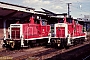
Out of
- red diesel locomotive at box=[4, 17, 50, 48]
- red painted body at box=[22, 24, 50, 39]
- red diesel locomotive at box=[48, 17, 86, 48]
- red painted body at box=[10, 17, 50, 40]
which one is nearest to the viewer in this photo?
red diesel locomotive at box=[4, 17, 50, 48]

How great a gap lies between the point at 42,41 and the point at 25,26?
410 centimetres

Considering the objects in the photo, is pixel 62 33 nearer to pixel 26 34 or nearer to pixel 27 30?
pixel 27 30

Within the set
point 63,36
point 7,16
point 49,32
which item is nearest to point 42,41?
point 49,32

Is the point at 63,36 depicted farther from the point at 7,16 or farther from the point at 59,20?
the point at 7,16

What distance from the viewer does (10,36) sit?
2077 centimetres

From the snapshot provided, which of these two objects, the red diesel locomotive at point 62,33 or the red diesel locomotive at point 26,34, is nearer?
the red diesel locomotive at point 26,34

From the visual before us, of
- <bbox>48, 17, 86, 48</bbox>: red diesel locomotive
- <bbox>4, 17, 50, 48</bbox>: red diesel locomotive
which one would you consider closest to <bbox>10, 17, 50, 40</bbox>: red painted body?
<bbox>4, 17, 50, 48</bbox>: red diesel locomotive

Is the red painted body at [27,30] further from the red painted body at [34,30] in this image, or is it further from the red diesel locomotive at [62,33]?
the red diesel locomotive at [62,33]

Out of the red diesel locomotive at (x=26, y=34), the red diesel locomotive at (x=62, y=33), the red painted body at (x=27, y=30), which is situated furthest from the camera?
the red diesel locomotive at (x=62, y=33)

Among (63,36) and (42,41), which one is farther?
(42,41)

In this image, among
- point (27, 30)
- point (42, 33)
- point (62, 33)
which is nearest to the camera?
point (27, 30)

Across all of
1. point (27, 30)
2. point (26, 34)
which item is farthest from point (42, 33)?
point (26, 34)

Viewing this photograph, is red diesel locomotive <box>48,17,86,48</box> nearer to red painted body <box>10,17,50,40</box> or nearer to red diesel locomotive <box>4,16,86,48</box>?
red diesel locomotive <box>4,16,86,48</box>

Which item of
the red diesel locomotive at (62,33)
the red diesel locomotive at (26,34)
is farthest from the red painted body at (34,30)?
the red diesel locomotive at (62,33)
